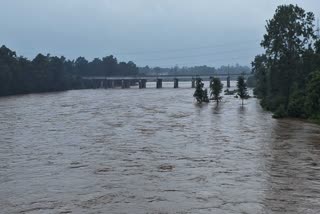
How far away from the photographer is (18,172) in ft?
65.3

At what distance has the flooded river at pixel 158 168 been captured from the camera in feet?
49.1

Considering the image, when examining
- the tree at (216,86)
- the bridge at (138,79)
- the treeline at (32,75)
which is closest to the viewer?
the tree at (216,86)

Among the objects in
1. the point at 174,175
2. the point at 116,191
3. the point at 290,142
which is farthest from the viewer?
the point at 290,142

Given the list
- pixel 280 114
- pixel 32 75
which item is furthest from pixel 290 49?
pixel 32 75

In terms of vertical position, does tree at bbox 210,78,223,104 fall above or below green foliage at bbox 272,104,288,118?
above

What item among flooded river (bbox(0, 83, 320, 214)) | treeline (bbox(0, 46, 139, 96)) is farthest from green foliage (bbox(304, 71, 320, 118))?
treeline (bbox(0, 46, 139, 96))

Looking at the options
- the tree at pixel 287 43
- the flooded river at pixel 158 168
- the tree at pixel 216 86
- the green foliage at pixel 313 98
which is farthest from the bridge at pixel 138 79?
the flooded river at pixel 158 168

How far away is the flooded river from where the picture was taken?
14977 mm

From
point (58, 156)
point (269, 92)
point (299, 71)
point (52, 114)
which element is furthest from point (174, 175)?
point (269, 92)

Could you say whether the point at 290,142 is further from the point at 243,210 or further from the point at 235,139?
the point at 243,210

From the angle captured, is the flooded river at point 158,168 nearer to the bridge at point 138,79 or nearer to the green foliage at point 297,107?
the green foliage at point 297,107

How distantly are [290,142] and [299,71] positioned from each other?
85.5 feet

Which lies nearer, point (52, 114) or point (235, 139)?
point (235, 139)

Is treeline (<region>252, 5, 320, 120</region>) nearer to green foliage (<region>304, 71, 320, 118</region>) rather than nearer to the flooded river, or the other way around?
green foliage (<region>304, 71, 320, 118</region>)
